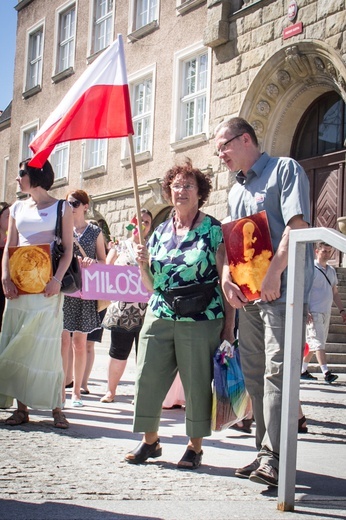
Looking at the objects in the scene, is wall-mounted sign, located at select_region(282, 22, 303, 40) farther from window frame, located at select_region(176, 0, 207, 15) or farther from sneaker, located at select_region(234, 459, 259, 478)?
sneaker, located at select_region(234, 459, 259, 478)

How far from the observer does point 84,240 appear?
7664mm

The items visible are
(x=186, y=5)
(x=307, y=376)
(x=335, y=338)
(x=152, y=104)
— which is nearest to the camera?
(x=307, y=376)

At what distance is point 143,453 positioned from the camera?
4.48m

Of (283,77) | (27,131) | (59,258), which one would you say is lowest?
(59,258)

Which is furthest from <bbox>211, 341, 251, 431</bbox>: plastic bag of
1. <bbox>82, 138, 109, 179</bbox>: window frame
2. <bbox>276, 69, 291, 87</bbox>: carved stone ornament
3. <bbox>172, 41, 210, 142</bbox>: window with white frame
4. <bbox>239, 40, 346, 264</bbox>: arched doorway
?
<bbox>82, 138, 109, 179</bbox>: window frame

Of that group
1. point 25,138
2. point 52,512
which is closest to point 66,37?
point 25,138

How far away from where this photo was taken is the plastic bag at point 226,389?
173 inches

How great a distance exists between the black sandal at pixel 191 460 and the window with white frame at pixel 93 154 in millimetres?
18515

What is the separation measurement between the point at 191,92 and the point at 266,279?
599 inches

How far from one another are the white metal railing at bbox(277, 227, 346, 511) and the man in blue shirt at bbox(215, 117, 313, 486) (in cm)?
42

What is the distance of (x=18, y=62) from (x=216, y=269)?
25.7m

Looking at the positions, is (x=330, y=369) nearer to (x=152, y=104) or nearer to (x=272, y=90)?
(x=272, y=90)

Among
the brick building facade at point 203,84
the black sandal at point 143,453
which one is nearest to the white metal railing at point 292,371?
the black sandal at point 143,453

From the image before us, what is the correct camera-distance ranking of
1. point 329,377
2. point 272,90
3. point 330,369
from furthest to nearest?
point 272,90 < point 330,369 < point 329,377
